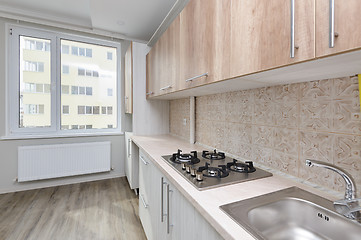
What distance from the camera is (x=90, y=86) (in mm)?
3305

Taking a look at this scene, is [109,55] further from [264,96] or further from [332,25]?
[332,25]

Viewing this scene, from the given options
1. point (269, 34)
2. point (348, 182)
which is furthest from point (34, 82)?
point (348, 182)

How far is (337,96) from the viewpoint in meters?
0.83

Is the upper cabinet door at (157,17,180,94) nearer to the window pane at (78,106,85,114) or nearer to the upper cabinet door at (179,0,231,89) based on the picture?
the upper cabinet door at (179,0,231,89)

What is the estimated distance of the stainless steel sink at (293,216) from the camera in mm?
675

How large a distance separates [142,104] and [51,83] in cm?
165

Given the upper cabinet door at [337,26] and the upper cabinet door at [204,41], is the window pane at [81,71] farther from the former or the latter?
the upper cabinet door at [337,26]

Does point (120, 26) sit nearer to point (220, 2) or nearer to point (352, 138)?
point (220, 2)

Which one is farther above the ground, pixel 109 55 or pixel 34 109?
pixel 109 55

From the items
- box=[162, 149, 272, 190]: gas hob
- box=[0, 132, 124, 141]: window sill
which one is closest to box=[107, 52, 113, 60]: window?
box=[0, 132, 124, 141]: window sill

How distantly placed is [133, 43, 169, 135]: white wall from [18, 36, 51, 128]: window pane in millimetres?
1566

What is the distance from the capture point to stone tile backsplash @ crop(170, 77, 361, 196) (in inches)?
31.3

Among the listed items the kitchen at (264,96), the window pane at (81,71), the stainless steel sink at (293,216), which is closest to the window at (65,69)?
the window pane at (81,71)

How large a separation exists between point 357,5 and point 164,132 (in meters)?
2.52
